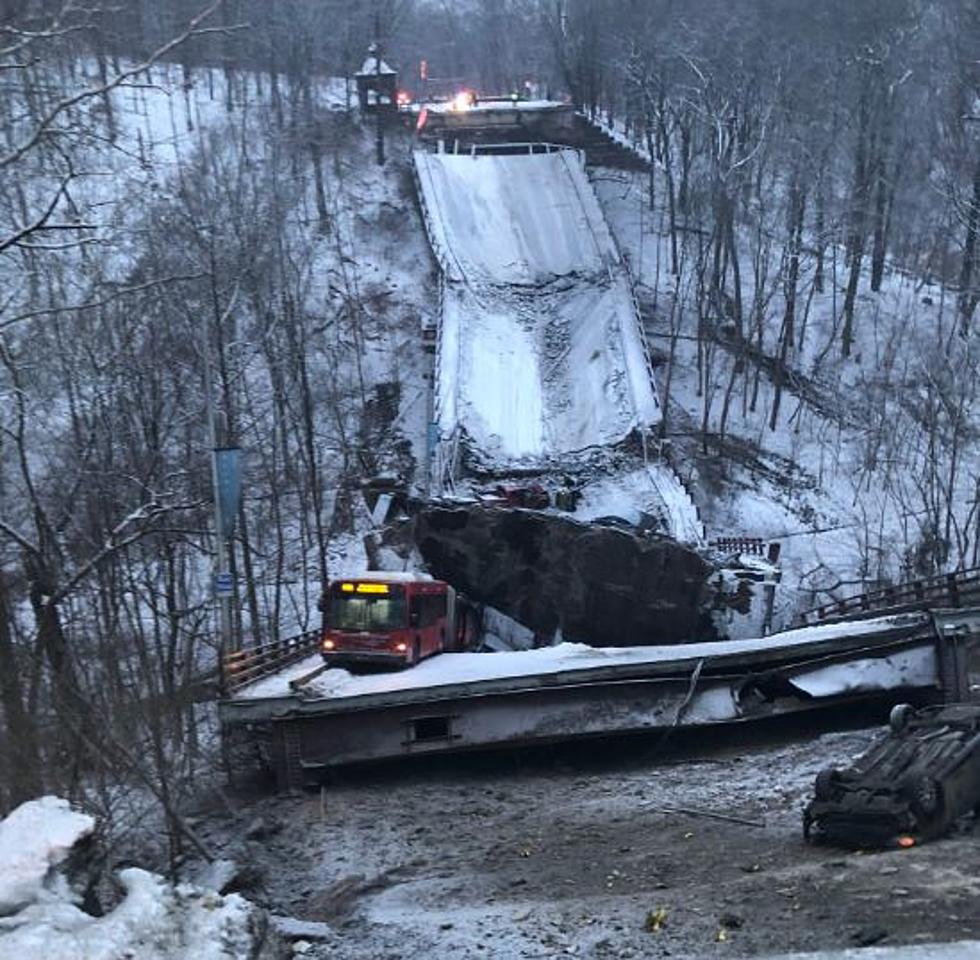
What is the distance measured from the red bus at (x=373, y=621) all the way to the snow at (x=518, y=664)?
356 millimetres

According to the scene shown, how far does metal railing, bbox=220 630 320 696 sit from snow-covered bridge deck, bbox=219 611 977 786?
36 centimetres

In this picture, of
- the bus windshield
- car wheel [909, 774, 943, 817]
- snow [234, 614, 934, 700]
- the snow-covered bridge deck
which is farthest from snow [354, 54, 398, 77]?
car wheel [909, 774, 943, 817]

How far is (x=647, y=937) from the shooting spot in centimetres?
1143

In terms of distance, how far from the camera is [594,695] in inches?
811

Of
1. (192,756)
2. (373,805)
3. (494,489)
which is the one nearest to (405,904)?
(373,805)

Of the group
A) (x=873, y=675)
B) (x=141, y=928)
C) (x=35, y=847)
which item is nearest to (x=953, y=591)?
(x=873, y=675)

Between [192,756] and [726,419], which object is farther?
[726,419]

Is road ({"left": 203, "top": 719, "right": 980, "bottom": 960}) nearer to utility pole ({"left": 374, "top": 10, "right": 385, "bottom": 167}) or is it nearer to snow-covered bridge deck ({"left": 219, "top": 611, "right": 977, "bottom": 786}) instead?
snow-covered bridge deck ({"left": 219, "top": 611, "right": 977, "bottom": 786})

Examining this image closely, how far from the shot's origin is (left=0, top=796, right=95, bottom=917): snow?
9047 mm

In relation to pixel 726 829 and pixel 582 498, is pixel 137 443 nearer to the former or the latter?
pixel 582 498

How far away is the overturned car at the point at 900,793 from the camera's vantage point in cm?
1276

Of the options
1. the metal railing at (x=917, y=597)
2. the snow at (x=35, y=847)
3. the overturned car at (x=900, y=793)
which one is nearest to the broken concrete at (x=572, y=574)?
the metal railing at (x=917, y=597)

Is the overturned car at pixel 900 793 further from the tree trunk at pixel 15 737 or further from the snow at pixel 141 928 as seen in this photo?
the tree trunk at pixel 15 737

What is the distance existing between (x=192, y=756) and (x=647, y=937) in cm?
1148
